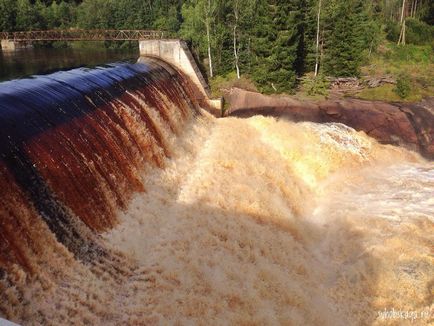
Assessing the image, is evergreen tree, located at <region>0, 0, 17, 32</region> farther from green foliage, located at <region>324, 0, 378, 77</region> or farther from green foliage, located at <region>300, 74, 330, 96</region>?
green foliage, located at <region>300, 74, 330, 96</region>

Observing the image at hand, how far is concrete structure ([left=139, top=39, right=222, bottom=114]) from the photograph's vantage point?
24578mm

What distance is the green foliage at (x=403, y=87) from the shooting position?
24219 millimetres

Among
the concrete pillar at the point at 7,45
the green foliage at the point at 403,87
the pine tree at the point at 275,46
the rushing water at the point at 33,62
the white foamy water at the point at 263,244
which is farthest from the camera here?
the concrete pillar at the point at 7,45

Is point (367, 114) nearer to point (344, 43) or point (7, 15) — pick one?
point (344, 43)

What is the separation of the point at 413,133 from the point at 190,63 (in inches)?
533

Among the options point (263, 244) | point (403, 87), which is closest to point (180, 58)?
point (403, 87)

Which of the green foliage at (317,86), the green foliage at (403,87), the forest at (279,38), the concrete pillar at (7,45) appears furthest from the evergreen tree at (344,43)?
the concrete pillar at (7,45)

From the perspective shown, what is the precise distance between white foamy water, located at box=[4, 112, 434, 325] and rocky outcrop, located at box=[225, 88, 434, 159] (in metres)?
3.62

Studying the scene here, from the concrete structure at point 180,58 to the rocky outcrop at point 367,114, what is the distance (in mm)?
1693

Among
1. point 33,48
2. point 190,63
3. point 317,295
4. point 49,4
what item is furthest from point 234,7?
point 49,4

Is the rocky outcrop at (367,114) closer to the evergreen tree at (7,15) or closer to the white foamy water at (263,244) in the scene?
the white foamy water at (263,244)

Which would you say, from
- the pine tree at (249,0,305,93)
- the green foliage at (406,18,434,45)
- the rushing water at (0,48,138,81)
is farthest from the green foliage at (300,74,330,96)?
the green foliage at (406,18,434,45)

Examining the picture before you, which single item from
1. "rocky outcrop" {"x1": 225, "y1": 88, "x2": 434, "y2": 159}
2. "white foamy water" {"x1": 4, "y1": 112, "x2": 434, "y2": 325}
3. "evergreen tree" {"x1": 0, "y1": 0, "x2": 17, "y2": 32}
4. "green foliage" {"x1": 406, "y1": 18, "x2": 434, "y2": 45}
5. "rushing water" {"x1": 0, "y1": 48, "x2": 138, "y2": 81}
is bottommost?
"white foamy water" {"x1": 4, "y1": 112, "x2": 434, "y2": 325}

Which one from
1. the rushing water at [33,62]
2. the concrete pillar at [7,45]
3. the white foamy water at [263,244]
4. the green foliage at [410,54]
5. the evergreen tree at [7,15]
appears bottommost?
the white foamy water at [263,244]
